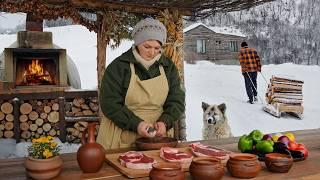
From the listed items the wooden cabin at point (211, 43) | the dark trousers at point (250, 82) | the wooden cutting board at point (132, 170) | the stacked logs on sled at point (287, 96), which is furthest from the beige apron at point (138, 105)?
the wooden cabin at point (211, 43)

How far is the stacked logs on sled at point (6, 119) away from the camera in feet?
20.6

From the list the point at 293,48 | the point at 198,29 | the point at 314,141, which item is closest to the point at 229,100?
the point at 198,29

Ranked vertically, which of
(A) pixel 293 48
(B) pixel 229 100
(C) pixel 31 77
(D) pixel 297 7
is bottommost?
(B) pixel 229 100

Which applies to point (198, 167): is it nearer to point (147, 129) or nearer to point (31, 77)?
point (147, 129)

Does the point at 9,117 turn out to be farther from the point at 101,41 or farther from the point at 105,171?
the point at 105,171

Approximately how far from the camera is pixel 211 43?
40.1 ft

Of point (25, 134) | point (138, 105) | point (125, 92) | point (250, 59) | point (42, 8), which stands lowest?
point (25, 134)

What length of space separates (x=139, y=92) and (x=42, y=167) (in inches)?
48.5

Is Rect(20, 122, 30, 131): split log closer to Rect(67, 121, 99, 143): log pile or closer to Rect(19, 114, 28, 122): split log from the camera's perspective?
Rect(19, 114, 28, 122): split log

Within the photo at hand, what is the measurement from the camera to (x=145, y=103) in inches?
110

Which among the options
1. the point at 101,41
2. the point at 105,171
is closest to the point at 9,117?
the point at 101,41

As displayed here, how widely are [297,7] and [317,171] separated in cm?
1138

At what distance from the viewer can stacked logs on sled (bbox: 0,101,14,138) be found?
629 cm

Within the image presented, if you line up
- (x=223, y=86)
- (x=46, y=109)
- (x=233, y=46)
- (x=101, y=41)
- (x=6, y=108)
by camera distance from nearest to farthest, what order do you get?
(x=101, y=41) → (x=6, y=108) → (x=46, y=109) → (x=223, y=86) → (x=233, y=46)
